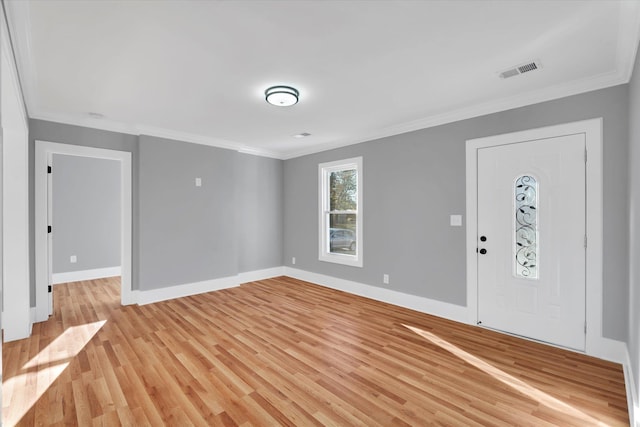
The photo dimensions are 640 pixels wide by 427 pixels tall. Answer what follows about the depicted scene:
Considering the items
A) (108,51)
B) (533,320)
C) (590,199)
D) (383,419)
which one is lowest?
(383,419)

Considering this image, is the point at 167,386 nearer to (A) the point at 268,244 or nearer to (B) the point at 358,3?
(B) the point at 358,3

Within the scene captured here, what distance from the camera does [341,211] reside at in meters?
5.38

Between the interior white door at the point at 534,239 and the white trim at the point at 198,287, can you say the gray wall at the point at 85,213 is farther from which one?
the interior white door at the point at 534,239

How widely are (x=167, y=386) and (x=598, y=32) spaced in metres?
4.06

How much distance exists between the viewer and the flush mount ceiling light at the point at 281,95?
Answer: 2967 millimetres

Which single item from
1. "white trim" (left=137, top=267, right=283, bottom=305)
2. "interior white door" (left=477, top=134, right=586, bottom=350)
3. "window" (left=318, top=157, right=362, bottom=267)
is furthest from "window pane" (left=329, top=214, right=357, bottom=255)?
"interior white door" (left=477, top=134, right=586, bottom=350)

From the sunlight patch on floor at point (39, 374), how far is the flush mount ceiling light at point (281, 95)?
3.05 metres

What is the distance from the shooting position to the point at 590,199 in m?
2.84

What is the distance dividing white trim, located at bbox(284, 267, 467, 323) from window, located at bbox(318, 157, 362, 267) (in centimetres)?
35

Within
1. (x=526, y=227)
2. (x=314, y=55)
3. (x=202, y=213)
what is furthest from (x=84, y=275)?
(x=526, y=227)

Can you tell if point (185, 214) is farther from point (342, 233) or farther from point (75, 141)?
point (342, 233)

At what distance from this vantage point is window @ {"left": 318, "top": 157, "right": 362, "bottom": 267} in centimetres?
497

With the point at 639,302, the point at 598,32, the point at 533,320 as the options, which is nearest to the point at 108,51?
the point at 598,32

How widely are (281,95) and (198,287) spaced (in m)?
3.44
